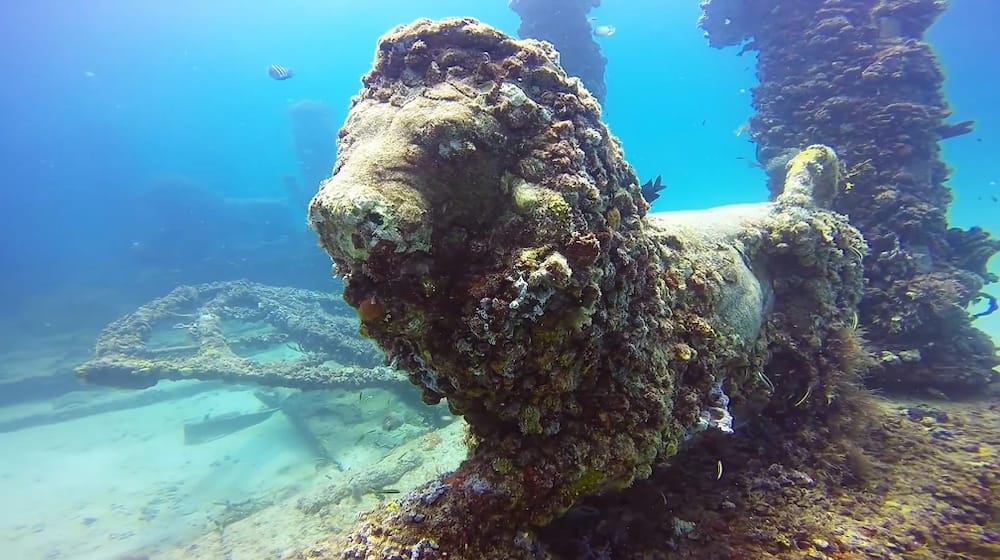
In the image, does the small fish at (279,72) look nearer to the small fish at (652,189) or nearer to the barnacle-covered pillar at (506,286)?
the small fish at (652,189)

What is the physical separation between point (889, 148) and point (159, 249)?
3698cm

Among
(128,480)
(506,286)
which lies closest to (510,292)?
(506,286)

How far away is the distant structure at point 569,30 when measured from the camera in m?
18.5

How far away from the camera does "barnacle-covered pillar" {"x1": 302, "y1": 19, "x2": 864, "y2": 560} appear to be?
223 centimetres

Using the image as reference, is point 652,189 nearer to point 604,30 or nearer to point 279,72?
point 604,30

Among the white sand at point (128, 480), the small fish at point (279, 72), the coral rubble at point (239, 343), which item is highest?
the small fish at point (279, 72)

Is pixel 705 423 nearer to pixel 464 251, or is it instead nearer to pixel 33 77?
pixel 464 251

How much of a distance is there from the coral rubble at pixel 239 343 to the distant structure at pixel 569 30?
536 inches

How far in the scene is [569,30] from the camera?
61.0ft

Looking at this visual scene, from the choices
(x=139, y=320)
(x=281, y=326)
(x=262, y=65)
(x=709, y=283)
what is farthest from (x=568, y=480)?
(x=262, y=65)

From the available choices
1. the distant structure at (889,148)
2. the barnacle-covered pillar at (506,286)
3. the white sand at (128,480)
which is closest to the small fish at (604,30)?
the distant structure at (889,148)

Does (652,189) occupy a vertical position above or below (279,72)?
below

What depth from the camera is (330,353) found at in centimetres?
1371

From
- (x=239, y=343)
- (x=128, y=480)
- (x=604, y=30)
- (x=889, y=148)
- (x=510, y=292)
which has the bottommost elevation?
(x=128, y=480)
